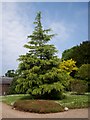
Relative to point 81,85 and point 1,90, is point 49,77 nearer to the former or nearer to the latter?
point 81,85

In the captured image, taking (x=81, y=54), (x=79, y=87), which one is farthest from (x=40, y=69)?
(x=81, y=54)

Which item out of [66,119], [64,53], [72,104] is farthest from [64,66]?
[66,119]

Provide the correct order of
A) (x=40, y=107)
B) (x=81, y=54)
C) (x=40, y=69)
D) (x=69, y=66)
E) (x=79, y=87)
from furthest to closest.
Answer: (x=81, y=54) → (x=69, y=66) → (x=79, y=87) → (x=40, y=69) → (x=40, y=107)

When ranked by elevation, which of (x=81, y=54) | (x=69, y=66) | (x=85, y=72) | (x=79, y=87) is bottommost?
(x=79, y=87)

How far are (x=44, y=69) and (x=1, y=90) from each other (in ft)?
63.2

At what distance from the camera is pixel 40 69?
20.6 meters

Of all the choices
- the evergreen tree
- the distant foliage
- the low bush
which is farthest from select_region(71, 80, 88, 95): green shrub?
the distant foliage

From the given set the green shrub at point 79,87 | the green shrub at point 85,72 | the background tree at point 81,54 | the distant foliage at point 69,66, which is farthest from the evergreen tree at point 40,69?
the background tree at point 81,54

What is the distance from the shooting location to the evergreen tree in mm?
19641

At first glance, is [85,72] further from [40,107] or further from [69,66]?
[40,107]

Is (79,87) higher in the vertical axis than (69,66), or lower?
lower

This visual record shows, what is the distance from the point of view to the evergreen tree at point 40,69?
19641 mm

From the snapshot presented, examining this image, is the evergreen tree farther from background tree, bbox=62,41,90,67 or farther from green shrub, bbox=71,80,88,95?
background tree, bbox=62,41,90,67

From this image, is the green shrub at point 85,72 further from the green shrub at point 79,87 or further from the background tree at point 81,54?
the background tree at point 81,54
